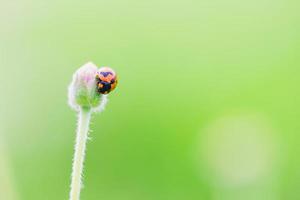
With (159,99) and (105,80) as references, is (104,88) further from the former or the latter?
(159,99)

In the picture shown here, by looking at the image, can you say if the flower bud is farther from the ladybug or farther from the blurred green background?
the blurred green background

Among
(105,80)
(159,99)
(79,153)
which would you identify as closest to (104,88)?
(105,80)

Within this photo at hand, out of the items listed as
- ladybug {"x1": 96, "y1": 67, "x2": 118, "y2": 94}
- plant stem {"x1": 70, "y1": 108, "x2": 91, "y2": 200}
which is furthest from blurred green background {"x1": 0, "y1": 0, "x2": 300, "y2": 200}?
plant stem {"x1": 70, "y1": 108, "x2": 91, "y2": 200}

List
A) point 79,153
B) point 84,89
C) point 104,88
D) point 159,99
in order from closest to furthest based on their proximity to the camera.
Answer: point 79,153
point 84,89
point 104,88
point 159,99

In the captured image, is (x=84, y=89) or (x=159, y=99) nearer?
(x=84, y=89)

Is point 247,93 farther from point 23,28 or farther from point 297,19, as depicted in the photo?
point 23,28

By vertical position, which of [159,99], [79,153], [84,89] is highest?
[159,99]

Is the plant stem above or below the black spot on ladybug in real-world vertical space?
below

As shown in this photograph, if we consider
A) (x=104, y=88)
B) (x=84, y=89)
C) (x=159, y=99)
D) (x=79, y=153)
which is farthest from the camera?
(x=159, y=99)
